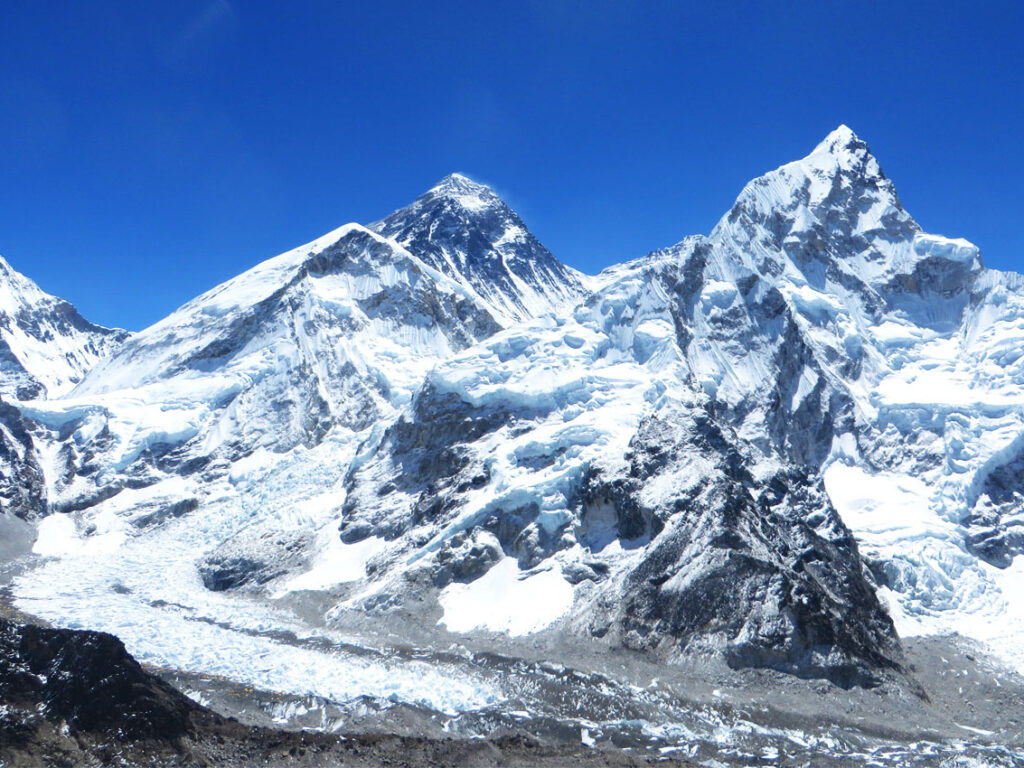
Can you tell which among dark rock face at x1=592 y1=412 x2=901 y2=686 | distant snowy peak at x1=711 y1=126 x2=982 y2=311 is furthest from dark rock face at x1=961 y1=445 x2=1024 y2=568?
distant snowy peak at x1=711 y1=126 x2=982 y2=311

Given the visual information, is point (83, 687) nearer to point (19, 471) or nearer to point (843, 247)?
point (19, 471)

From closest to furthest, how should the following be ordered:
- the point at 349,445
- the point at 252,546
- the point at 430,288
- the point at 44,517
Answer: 1. the point at 252,546
2. the point at 44,517
3. the point at 349,445
4. the point at 430,288

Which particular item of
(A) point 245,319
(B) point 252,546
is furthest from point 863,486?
(A) point 245,319

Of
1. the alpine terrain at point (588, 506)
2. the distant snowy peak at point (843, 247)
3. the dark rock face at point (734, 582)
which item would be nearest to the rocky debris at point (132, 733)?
the alpine terrain at point (588, 506)

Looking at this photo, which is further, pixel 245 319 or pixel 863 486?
pixel 245 319

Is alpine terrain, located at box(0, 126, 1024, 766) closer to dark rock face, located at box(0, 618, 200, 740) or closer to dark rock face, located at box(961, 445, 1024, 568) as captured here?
dark rock face, located at box(961, 445, 1024, 568)

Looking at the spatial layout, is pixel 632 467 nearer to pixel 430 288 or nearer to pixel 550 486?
pixel 550 486

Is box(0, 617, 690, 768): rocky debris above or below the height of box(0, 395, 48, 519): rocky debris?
below
